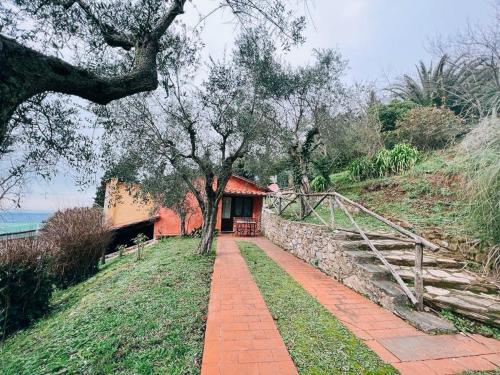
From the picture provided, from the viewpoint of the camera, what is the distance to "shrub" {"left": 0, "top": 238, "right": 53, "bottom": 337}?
5.30 meters

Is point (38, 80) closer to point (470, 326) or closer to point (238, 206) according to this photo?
point (470, 326)

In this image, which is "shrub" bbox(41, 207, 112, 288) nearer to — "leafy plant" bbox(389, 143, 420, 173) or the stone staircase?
the stone staircase

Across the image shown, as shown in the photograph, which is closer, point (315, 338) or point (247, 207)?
point (315, 338)

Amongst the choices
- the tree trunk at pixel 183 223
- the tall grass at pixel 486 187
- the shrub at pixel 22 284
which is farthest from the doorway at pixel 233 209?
the tall grass at pixel 486 187

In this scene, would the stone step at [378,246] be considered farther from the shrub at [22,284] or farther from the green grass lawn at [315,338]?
the shrub at [22,284]

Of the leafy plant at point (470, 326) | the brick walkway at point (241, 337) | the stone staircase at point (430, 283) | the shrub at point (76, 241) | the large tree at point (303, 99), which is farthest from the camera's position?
the large tree at point (303, 99)

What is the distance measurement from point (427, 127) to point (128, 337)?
40.6ft

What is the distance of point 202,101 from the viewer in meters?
7.25

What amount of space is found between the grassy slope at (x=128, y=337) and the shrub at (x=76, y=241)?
12.0ft

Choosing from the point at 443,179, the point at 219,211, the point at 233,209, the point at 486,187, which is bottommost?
the point at 219,211

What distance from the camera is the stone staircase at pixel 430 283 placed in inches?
134

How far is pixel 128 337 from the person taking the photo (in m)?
3.30

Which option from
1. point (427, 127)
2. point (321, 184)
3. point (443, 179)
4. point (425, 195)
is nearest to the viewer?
point (425, 195)

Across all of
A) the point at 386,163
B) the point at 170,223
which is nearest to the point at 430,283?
the point at 386,163
